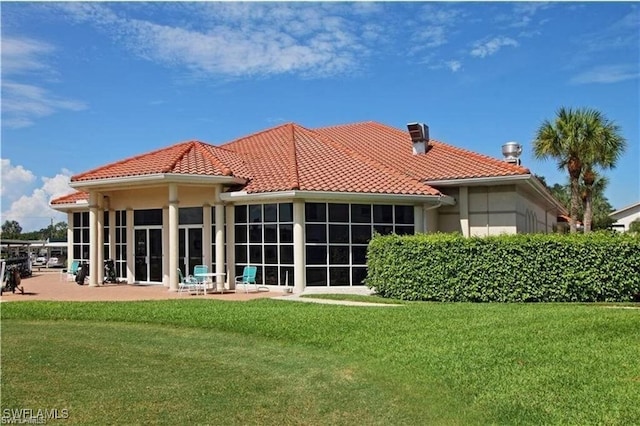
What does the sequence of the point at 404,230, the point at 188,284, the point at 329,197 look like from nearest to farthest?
the point at 188,284, the point at 329,197, the point at 404,230

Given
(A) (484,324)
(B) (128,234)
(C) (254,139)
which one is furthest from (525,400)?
(C) (254,139)

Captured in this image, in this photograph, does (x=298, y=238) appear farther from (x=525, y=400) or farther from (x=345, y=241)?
(x=525, y=400)

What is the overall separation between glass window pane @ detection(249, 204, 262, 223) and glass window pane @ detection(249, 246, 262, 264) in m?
1.01

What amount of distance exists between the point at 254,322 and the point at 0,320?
6.43 metres

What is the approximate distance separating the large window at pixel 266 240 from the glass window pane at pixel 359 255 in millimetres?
2344

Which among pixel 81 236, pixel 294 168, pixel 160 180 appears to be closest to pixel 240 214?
pixel 294 168

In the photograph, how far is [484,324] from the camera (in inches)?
464

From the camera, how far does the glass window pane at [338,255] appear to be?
2027 cm

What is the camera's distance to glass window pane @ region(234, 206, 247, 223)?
2106 cm

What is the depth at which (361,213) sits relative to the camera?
20688 millimetres

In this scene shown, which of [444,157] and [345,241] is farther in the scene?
[444,157]

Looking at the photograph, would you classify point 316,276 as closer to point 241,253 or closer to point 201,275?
point 241,253

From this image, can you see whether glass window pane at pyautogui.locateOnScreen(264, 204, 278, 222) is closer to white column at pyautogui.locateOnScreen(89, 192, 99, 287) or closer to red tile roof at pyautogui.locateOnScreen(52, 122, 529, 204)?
red tile roof at pyautogui.locateOnScreen(52, 122, 529, 204)

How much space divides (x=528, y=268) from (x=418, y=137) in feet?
33.8
